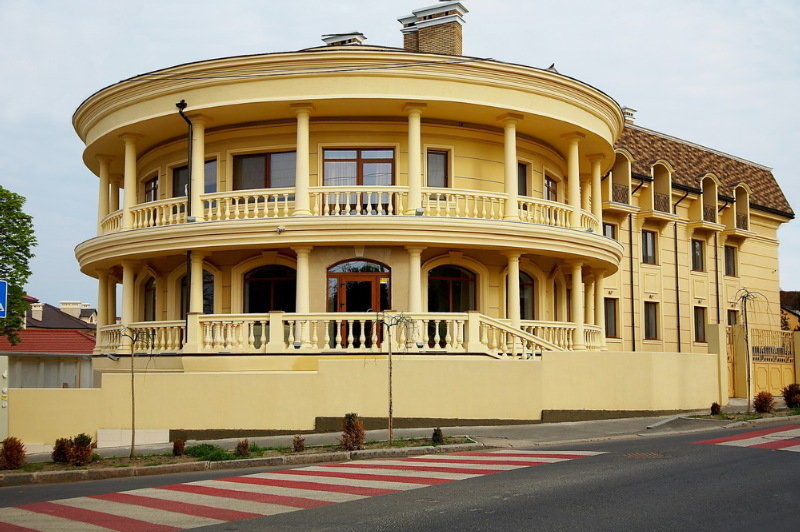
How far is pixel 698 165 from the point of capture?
3791 cm

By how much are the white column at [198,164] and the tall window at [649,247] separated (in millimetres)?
18087

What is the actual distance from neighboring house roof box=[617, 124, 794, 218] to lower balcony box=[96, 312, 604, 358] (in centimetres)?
1469

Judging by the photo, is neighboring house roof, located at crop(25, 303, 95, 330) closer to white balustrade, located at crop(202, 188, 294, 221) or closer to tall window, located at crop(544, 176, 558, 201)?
white balustrade, located at crop(202, 188, 294, 221)

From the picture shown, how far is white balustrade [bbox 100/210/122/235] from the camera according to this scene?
2476 cm

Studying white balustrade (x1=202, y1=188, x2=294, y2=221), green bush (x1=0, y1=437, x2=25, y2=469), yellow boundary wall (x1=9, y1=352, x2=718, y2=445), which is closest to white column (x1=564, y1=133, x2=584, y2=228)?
yellow boundary wall (x1=9, y1=352, x2=718, y2=445)

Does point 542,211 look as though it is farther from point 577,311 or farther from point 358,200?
point 358,200

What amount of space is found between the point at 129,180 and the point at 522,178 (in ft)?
34.6

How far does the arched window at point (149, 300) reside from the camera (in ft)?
87.9

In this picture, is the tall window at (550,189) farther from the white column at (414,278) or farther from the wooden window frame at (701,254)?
the wooden window frame at (701,254)

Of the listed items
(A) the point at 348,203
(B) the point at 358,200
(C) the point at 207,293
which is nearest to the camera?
(B) the point at 358,200

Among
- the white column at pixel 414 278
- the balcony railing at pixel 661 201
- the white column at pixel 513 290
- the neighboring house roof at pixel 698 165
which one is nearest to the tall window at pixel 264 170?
the white column at pixel 414 278

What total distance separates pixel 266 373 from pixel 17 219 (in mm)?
14261

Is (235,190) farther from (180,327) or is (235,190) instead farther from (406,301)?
(406,301)

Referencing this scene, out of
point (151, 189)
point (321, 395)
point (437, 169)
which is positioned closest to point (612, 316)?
point (437, 169)
